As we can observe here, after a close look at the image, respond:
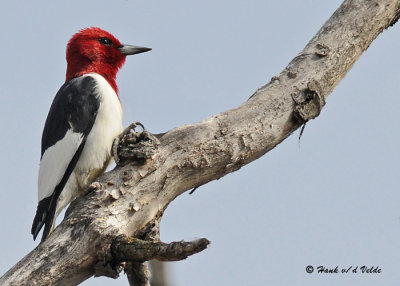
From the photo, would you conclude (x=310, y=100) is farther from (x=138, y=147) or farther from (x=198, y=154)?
(x=138, y=147)

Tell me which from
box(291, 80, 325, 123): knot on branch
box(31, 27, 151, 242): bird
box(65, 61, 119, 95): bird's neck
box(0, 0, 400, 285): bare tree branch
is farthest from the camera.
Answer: box(65, 61, 119, 95): bird's neck

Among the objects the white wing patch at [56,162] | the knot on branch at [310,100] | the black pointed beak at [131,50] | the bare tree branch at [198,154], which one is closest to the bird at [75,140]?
the white wing patch at [56,162]

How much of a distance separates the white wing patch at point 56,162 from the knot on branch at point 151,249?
1.20 m

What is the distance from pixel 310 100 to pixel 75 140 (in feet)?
6.05

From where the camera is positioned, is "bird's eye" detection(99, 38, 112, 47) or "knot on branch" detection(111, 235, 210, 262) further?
"bird's eye" detection(99, 38, 112, 47)

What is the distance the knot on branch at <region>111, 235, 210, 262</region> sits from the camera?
3025 millimetres

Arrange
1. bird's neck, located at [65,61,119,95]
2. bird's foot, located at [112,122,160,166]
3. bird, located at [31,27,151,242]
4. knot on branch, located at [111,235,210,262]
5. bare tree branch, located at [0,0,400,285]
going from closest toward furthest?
knot on branch, located at [111,235,210,262] < bare tree branch, located at [0,0,400,285] < bird's foot, located at [112,122,160,166] < bird, located at [31,27,151,242] < bird's neck, located at [65,61,119,95]

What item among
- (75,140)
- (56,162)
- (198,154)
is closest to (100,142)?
(75,140)

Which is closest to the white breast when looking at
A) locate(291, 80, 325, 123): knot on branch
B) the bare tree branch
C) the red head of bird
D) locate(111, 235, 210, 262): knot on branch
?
the red head of bird

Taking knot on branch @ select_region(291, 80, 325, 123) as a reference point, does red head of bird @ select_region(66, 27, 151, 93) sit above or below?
above

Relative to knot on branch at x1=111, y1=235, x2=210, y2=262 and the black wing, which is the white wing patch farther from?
knot on branch at x1=111, y1=235, x2=210, y2=262

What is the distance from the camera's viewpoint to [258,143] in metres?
4.04

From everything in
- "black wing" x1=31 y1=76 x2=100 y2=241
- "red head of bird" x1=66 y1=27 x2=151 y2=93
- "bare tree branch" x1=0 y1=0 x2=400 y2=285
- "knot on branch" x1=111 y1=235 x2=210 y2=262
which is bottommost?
"knot on branch" x1=111 y1=235 x2=210 y2=262

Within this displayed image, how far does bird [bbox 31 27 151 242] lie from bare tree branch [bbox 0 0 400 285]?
712 millimetres
